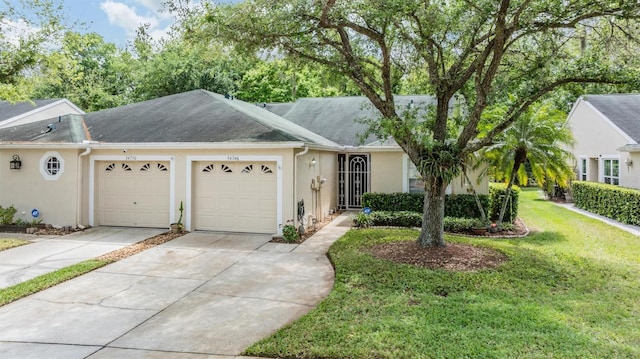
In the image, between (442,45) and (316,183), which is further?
(316,183)

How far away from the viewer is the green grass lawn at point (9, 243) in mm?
9547

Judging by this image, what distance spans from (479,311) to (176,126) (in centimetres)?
1039

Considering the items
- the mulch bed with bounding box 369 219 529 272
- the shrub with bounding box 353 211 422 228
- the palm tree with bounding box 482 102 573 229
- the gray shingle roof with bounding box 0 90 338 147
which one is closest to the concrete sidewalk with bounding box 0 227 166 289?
the gray shingle roof with bounding box 0 90 338 147

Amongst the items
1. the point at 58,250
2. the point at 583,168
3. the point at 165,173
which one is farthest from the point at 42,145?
the point at 583,168

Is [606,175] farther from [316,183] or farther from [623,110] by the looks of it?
[316,183]

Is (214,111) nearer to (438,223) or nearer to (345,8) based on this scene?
(345,8)

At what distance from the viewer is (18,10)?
12602 mm

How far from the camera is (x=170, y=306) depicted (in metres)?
5.96

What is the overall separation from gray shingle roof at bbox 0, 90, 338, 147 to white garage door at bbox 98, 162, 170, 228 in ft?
2.86

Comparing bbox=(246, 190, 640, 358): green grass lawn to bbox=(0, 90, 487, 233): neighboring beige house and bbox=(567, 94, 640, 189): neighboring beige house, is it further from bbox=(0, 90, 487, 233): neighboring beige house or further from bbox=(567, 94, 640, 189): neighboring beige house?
bbox=(567, 94, 640, 189): neighboring beige house

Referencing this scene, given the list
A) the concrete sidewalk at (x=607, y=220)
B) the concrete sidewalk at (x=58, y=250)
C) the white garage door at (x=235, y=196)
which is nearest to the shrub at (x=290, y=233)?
the white garage door at (x=235, y=196)

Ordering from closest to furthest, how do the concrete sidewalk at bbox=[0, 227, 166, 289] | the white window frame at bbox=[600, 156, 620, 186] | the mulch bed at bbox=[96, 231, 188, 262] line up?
the concrete sidewalk at bbox=[0, 227, 166, 289] < the mulch bed at bbox=[96, 231, 188, 262] < the white window frame at bbox=[600, 156, 620, 186]

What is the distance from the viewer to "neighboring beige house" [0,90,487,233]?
36.7 ft

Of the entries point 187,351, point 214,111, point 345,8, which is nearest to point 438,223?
point 345,8
